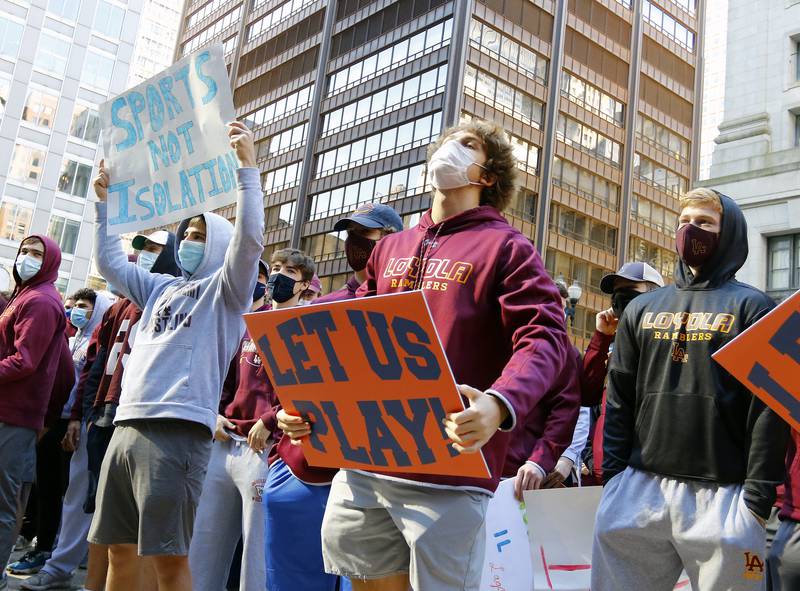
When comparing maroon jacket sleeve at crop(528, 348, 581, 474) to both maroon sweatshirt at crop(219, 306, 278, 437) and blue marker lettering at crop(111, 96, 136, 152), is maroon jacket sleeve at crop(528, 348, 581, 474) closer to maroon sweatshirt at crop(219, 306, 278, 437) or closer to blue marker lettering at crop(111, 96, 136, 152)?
maroon sweatshirt at crop(219, 306, 278, 437)

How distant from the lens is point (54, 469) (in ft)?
22.3

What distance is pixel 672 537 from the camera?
309 centimetres

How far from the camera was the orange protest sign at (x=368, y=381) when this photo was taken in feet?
7.15

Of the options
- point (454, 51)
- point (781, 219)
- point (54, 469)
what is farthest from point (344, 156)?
point (54, 469)

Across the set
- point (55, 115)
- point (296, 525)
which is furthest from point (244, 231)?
point (55, 115)

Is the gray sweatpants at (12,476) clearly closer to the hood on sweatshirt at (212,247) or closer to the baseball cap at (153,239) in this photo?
the baseball cap at (153,239)

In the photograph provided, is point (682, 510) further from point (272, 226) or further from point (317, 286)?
point (272, 226)

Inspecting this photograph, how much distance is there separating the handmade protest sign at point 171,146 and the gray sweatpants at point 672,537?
7.42 ft

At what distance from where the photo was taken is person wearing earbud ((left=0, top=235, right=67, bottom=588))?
4801 millimetres

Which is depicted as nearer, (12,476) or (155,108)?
(155,108)

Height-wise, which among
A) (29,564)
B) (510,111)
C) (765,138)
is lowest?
(29,564)

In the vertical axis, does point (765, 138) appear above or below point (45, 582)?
above

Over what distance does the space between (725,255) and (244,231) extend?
6.90 feet

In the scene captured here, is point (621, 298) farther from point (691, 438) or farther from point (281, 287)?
point (281, 287)
